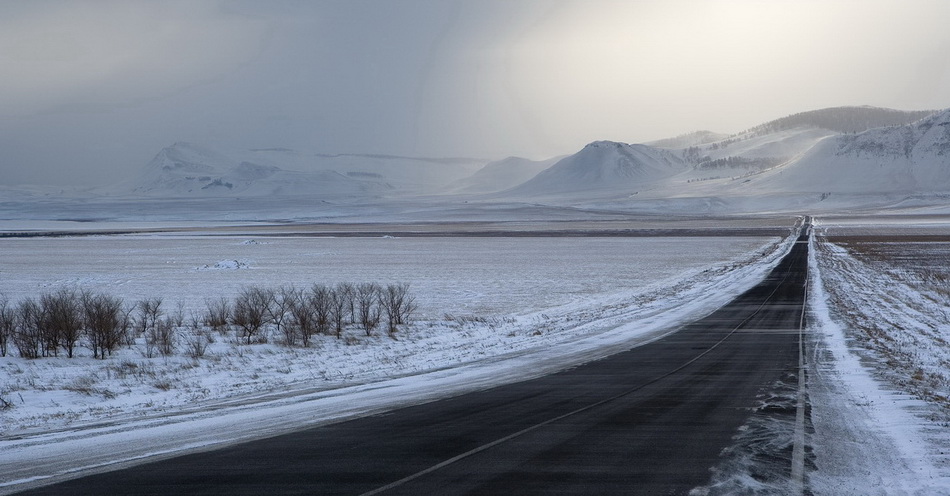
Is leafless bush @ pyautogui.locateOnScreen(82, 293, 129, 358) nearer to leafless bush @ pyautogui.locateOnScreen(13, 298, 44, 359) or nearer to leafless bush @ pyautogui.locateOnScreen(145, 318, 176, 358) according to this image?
leafless bush @ pyautogui.locateOnScreen(145, 318, 176, 358)

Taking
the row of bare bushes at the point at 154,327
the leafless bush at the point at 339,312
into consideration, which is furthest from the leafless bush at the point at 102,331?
the leafless bush at the point at 339,312

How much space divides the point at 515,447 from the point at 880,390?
696cm

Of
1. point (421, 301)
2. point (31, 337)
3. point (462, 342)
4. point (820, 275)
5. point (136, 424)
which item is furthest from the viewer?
point (820, 275)

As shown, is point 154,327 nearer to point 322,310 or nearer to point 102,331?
point 102,331

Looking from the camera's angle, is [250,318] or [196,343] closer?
[196,343]

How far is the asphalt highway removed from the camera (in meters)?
8.00

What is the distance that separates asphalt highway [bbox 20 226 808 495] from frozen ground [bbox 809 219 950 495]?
1144mm

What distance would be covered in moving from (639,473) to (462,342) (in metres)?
13.2

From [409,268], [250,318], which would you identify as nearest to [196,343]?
[250,318]

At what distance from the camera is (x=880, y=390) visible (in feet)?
42.3

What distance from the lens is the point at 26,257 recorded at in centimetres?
6838

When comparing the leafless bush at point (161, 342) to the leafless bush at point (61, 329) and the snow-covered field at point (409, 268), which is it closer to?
the leafless bush at point (61, 329)

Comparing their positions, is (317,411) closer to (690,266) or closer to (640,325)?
(640,325)

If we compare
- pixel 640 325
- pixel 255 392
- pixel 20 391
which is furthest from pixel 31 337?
pixel 640 325
